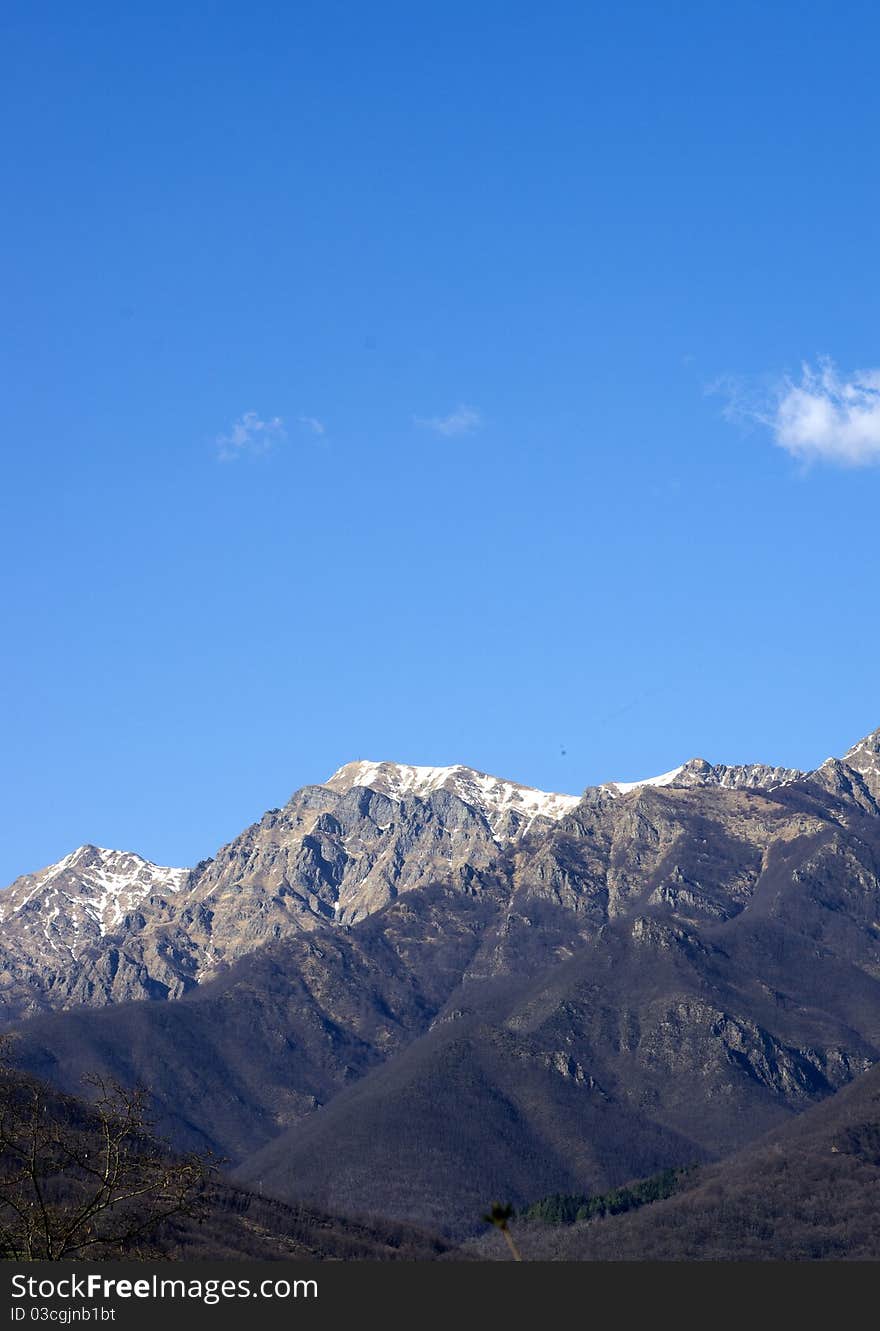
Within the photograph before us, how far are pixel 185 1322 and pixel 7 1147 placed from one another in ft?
33.8

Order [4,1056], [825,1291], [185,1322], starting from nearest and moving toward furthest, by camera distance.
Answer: [185,1322], [825,1291], [4,1056]

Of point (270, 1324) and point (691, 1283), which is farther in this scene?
point (691, 1283)

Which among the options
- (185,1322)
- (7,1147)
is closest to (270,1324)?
(185,1322)

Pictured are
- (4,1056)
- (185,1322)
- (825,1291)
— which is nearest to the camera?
(185,1322)

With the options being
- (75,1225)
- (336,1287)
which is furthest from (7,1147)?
(336,1287)

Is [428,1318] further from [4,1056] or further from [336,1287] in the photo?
[4,1056]

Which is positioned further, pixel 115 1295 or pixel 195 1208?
pixel 195 1208

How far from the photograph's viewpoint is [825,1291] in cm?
6981

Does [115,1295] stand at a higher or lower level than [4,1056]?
lower

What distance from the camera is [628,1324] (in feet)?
211

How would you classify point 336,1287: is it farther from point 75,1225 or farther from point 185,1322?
point 75,1225

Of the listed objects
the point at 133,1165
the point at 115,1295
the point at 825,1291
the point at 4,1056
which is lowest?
the point at 825,1291

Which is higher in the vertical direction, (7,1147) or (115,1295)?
(7,1147)

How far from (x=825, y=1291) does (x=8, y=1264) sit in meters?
33.4
